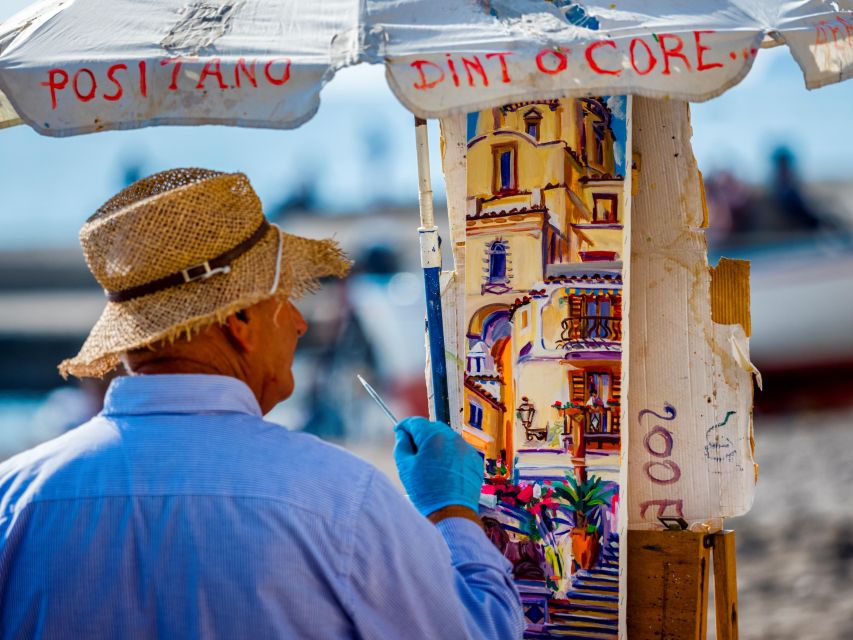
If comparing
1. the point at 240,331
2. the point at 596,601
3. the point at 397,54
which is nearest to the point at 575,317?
the point at 596,601

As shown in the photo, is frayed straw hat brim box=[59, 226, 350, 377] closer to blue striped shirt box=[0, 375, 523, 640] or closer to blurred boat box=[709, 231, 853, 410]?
blue striped shirt box=[0, 375, 523, 640]

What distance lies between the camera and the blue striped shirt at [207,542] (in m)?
1.31

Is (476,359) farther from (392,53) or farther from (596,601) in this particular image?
(392,53)

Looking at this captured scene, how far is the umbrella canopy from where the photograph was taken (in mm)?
1627

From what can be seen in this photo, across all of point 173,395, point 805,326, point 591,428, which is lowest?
point 805,326

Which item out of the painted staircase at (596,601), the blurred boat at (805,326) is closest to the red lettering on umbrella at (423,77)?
the painted staircase at (596,601)

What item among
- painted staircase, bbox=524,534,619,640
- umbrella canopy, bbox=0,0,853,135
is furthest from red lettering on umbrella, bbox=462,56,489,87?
painted staircase, bbox=524,534,619,640

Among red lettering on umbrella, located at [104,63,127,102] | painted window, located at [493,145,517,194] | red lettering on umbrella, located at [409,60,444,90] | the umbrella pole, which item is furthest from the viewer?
painted window, located at [493,145,517,194]

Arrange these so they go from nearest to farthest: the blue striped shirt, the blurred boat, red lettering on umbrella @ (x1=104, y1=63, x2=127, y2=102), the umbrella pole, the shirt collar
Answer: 1. the blue striped shirt
2. the shirt collar
3. red lettering on umbrella @ (x1=104, y1=63, x2=127, y2=102)
4. the umbrella pole
5. the blurred boat

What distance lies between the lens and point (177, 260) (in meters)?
1.47

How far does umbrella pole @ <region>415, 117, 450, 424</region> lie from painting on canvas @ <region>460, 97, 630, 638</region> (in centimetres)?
15

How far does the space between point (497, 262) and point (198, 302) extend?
39.1 inches

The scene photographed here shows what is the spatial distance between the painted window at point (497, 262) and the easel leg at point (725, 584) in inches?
31.0

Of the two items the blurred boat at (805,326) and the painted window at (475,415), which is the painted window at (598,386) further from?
the blurred boat at (805,326)
